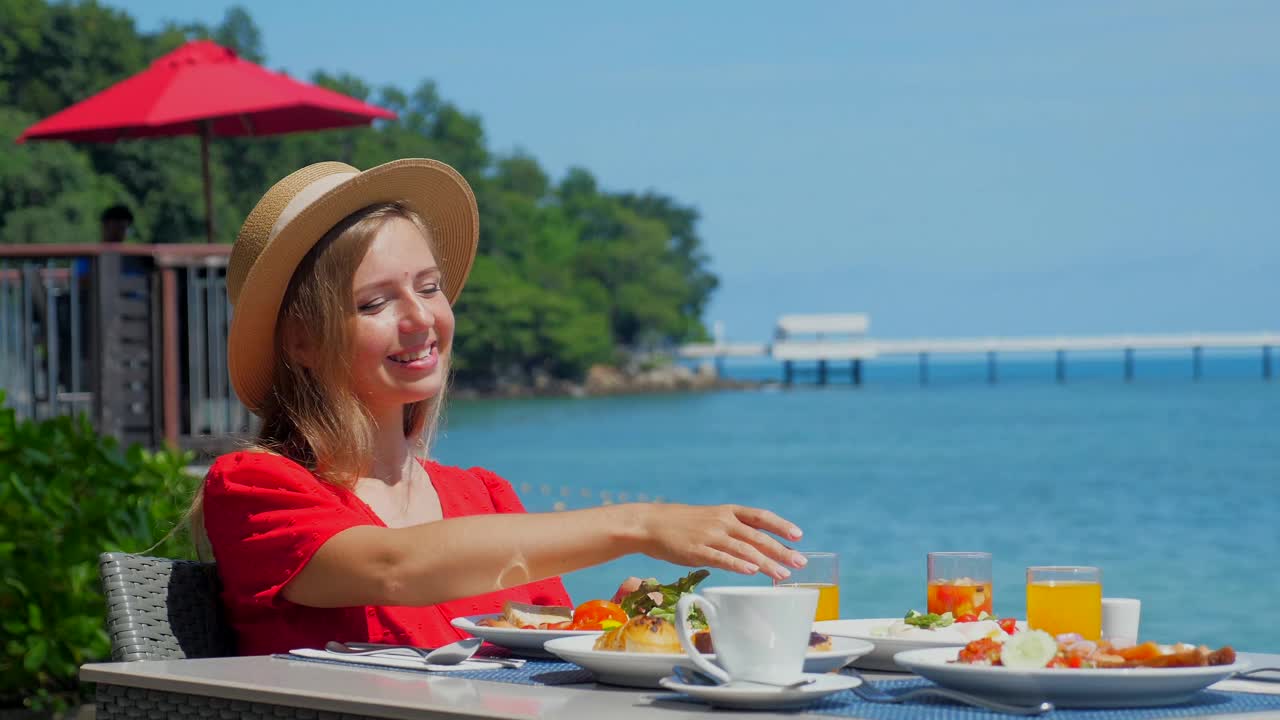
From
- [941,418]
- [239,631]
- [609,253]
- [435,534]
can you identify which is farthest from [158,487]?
[609,253]

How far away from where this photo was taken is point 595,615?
1981 millimetres

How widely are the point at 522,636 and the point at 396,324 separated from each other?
0.57m

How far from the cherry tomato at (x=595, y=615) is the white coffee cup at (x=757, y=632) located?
45cm

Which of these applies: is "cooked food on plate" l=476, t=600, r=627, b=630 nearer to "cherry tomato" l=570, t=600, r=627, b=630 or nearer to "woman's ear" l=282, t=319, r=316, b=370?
"cherry tomato" l=570, t=600, r=627, b=630

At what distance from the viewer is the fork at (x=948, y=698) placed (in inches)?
59.3

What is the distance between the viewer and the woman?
1.95m

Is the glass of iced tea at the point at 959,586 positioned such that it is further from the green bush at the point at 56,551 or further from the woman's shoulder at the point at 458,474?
the green bush at the point at 56,551

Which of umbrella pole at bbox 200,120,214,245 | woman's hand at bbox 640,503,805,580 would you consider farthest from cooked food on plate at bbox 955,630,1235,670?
umbrella pole at bbox 200,120,214,245

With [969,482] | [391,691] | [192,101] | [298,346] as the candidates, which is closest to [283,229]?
[298,346]

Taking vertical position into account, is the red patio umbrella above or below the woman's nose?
above

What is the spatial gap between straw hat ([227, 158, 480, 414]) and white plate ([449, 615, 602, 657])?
61cm

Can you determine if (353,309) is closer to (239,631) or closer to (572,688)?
(239,631)

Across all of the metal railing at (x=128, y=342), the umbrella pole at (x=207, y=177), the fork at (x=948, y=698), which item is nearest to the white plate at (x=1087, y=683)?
the fork at (x=948, y=698)

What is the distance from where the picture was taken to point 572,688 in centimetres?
168
